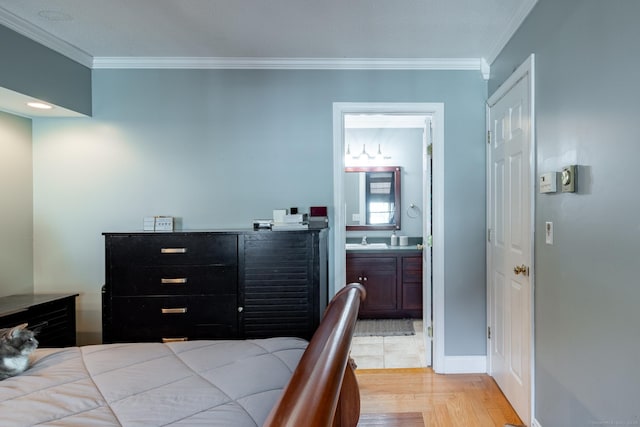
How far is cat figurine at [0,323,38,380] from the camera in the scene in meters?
1.11

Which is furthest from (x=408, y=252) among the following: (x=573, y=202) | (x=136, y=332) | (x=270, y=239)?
(x=136, y=332)

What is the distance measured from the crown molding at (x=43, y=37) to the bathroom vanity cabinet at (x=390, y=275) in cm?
306

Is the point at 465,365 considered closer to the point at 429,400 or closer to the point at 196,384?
the point at 429,400

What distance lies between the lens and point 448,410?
7.34 feet

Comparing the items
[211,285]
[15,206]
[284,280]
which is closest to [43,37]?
[15,206]

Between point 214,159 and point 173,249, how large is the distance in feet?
2.85

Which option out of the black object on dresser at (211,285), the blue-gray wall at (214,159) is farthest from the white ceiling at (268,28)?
the black object on dresser at (211,285)

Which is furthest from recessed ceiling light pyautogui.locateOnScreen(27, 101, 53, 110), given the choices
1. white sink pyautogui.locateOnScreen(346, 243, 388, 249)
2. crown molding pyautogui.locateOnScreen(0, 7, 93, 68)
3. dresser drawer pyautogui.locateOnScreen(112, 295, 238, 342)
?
white sink pyautogui.locateOnScreen(346, 243, 388, 249)

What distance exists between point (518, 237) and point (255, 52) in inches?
90.0

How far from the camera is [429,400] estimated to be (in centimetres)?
236

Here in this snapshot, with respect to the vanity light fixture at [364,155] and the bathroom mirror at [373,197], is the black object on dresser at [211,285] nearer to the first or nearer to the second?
the bathroom mirror at [373,197]

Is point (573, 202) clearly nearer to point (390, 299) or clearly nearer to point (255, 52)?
point (255, 52)

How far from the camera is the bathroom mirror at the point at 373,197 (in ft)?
14.4

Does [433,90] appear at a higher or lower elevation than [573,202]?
higher
